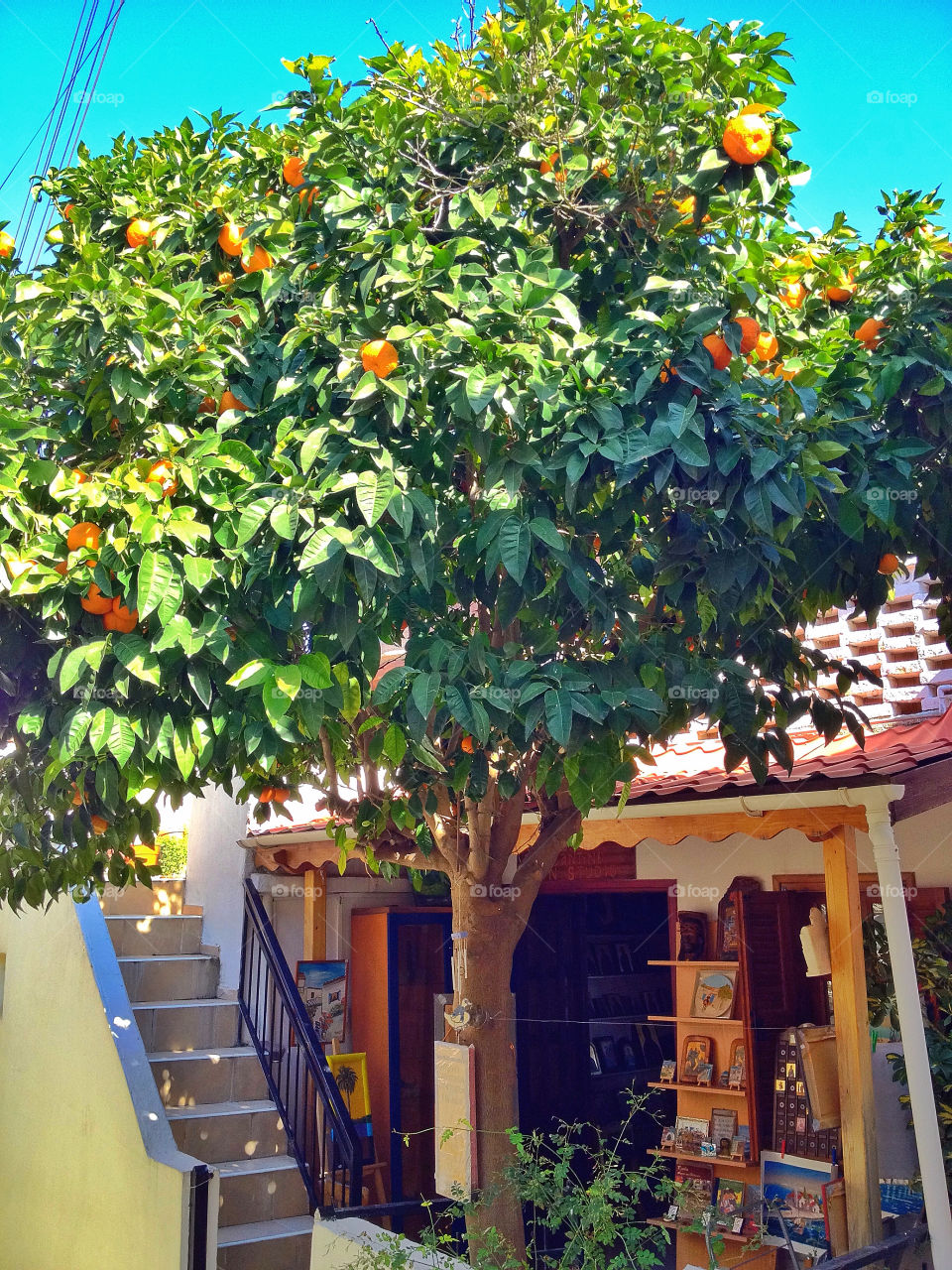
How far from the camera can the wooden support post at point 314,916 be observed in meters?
7.93

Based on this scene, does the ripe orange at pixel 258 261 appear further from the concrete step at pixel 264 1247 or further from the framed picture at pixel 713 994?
the concrete step at pixel 264 1247

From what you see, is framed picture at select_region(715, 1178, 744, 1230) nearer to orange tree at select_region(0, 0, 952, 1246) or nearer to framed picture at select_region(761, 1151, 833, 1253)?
framed picture at select_region(761, 1151, 833, 1253)

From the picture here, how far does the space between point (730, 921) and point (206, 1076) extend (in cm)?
354

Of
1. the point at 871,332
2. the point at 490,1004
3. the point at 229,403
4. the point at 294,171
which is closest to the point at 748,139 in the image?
the point at 871,332

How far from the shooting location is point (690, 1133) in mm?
6113

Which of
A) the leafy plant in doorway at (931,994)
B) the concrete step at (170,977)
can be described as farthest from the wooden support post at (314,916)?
the leafy plant in doorway at (931,994)

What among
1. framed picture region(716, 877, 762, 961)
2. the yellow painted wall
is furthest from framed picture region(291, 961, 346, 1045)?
framed picture region(716, 877, 762, 961)

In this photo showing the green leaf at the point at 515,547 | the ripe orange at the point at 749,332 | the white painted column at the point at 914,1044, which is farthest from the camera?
the white painted column at the point at 914,1044

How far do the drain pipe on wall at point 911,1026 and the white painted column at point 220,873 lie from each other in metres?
4.95

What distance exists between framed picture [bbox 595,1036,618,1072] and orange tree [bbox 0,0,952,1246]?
16.1 feet

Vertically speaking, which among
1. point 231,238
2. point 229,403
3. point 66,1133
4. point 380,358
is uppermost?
point 231,238

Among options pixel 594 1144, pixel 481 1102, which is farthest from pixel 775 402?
pixel 594 1144

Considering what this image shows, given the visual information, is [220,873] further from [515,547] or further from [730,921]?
[515,547]

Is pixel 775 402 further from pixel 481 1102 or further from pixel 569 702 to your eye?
pixel 481 1102
